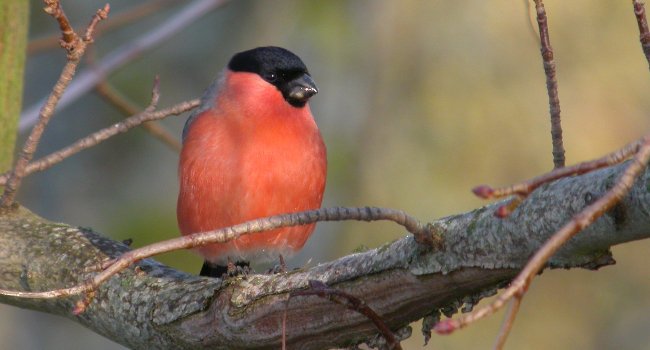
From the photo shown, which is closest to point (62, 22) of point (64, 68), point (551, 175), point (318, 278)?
point (64, 68)

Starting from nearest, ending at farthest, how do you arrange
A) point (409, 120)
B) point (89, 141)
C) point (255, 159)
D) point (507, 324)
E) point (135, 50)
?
point (507, 324)
point (89, 141)
point (255, 159)
point (135, 50)
point (409, 120)

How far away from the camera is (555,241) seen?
1.23m

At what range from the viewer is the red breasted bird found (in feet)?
10.7

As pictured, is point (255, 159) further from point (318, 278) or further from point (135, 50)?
point (318, 278)

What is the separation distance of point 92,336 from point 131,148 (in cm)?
125

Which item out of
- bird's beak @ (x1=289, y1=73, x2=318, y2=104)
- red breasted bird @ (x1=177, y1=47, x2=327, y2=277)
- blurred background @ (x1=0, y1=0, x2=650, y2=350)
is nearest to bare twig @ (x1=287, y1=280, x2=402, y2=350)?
red breasted bird @ (x1=177, y1=47, x2=327, y2=277)

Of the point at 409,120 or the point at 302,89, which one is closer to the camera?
the point at 302,89

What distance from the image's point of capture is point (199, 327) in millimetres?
2307

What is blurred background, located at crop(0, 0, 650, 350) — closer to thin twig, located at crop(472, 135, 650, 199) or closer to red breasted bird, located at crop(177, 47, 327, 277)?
red breasted bird, located at crop(177, 47, 327, 277)

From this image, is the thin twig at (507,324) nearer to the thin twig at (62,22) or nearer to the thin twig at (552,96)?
the thin twig at (552,96)

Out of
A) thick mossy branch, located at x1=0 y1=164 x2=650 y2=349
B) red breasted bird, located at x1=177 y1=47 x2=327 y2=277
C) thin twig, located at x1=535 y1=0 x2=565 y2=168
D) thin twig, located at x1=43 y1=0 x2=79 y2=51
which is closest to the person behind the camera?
thick mossy branch, located at x1=0 y1=164 x2=650 y2=349

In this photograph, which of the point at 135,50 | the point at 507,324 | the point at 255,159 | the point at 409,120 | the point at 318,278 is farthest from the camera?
the point at 409,120

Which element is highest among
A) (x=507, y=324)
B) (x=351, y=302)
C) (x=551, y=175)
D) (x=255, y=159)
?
(x=255, y=159)

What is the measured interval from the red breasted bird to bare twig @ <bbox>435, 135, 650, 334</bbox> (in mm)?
2059
